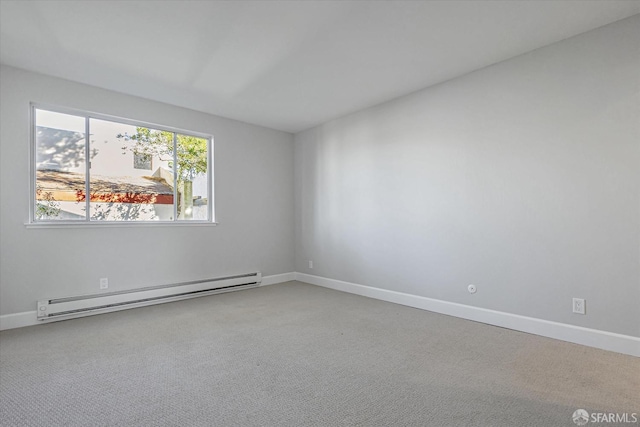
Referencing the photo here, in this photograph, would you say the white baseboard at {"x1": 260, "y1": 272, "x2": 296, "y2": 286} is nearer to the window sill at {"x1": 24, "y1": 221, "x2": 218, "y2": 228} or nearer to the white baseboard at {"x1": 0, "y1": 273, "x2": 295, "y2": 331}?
the window sill at {"x1": 24, "y1": 221, "x2": 218, "y2": 228}

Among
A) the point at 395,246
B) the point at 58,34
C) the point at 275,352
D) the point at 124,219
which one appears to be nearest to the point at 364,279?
the point at 395,246

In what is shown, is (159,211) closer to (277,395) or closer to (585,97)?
(277,395)

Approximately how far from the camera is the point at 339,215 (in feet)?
15.4

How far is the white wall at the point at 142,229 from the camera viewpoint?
121 inches

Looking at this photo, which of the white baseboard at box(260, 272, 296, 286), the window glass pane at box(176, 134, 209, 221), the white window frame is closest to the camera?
the white window frame

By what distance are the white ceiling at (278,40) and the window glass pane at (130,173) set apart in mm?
559

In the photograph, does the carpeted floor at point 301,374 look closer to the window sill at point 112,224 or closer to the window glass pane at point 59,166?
the window sill at point 112,224

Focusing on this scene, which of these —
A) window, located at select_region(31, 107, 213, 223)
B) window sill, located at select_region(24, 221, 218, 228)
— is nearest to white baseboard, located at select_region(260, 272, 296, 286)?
window sill, located at select_region(24, 221, 218, 228)

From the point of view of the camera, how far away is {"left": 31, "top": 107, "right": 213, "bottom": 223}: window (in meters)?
3.33

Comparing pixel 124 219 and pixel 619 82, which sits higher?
pixel 619 82

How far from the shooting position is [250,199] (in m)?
4.92

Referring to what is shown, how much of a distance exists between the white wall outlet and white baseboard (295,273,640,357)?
0.13m

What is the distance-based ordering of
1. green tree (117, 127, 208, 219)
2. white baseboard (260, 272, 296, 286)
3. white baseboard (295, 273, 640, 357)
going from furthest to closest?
white baseboard (260, 272, 296, 286), green tree (117, 127, 208, 219), white baseboard (295, 273, 640, 357)

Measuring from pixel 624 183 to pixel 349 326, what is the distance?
251 centimetres
